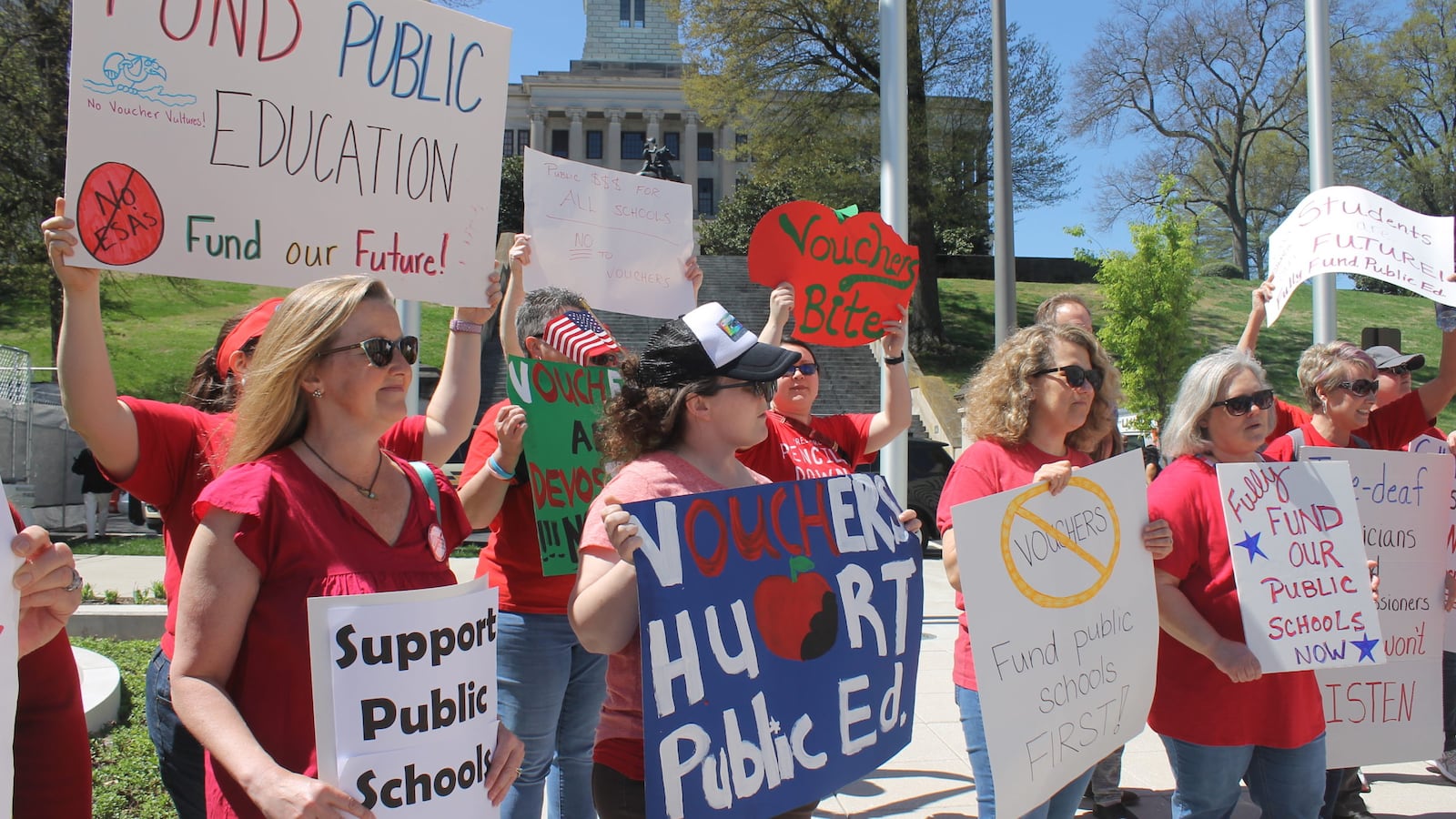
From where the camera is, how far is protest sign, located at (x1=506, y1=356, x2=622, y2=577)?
124 inches

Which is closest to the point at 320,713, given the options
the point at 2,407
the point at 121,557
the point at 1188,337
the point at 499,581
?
the point at 499,581

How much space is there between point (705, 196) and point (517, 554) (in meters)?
70.3

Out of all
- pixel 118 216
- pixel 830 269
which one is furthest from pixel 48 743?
pixel 830 269

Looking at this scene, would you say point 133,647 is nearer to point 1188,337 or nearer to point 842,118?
point 1188,337

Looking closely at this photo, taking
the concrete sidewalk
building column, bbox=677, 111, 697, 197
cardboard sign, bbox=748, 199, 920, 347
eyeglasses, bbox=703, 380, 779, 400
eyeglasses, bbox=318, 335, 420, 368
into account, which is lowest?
the concrete sidewalk

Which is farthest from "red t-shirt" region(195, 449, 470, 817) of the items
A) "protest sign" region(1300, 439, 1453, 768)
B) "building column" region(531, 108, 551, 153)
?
"building column" region(531, 108, 551, 153)

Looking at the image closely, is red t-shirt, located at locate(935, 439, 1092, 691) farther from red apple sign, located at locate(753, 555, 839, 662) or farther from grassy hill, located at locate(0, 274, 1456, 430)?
grassy hill, located at locate(0, 274, 1456, 430)

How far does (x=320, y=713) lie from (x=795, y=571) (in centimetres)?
105

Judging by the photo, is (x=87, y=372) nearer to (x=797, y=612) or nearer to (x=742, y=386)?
(x=742, y=386)

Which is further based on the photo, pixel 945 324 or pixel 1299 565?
pixel 945 324

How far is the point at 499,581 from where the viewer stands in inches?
128

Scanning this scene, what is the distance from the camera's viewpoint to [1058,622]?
2.79m

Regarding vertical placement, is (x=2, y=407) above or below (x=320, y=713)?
above

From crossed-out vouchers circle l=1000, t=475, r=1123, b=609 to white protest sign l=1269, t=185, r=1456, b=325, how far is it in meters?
1.99
